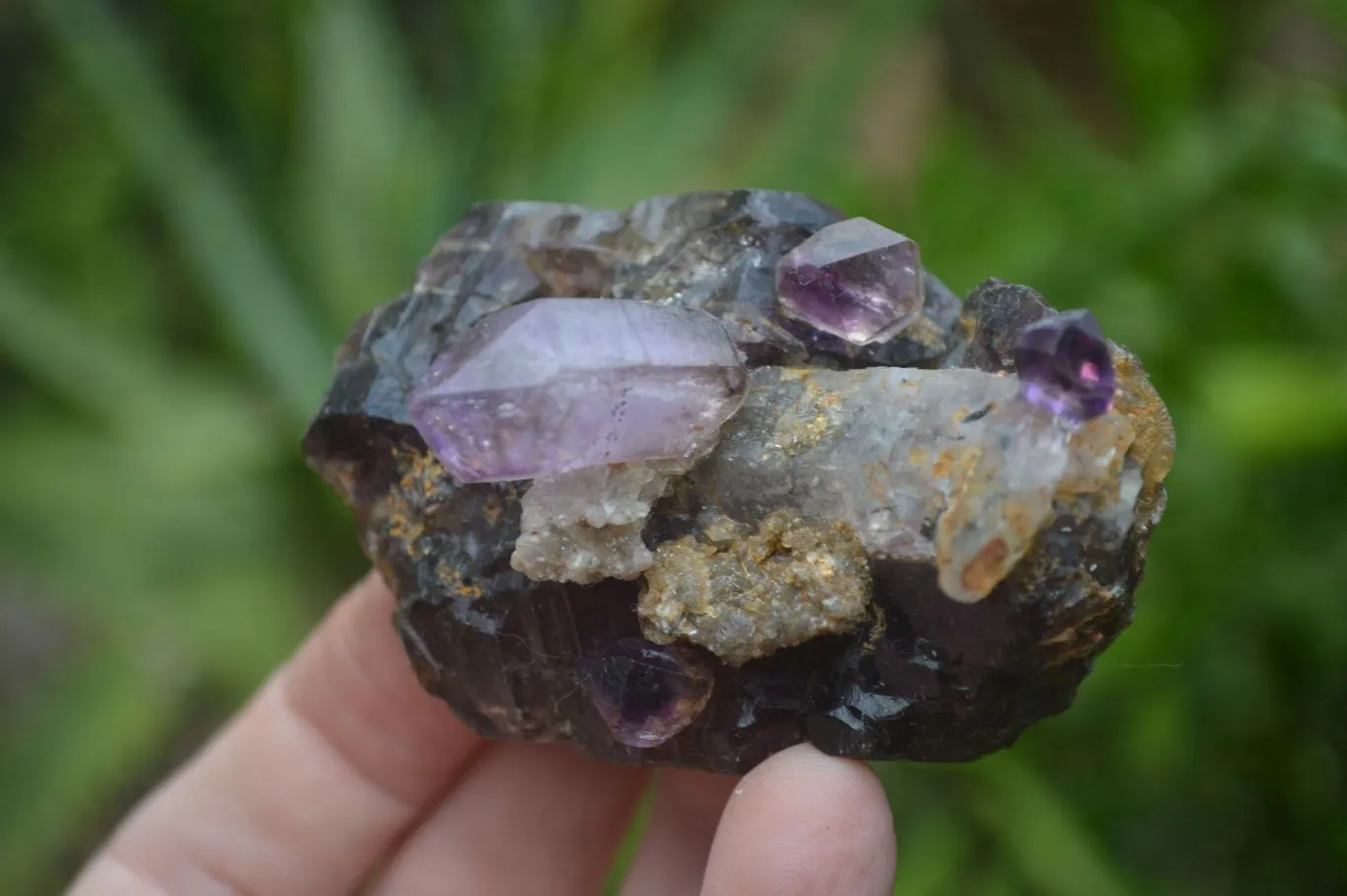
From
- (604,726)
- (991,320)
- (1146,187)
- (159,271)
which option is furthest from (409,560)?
(159,271)

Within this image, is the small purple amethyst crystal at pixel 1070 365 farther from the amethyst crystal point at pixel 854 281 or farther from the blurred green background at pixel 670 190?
the blurred green background at pixel 670 190

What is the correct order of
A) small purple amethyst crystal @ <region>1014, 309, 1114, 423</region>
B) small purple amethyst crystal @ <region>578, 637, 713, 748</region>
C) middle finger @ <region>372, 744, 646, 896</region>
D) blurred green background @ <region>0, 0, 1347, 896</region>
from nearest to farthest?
small purple amethyst crystal @ <region>1014, 309, 1114, 423</region> → small purple amethyst crystal @ <region>578, 637, 713, 748</region> → middle finger @ <region>372, 744, 646, 896</region> → blurred green background @ <region>0, 0, 1347, 896</region>

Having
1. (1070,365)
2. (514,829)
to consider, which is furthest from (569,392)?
(514,829)

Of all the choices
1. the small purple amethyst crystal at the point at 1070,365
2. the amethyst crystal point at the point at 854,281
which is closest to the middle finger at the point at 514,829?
the amethyst crystal point at the point at 854,281

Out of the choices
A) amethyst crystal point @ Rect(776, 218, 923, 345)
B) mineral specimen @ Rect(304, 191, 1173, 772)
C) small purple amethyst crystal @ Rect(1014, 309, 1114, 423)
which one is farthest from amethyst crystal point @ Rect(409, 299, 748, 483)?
small purple amethyst crystal @ Rect(1014, 309, 1114, 423)

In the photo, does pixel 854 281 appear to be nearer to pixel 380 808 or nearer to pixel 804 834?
pixel 804 834

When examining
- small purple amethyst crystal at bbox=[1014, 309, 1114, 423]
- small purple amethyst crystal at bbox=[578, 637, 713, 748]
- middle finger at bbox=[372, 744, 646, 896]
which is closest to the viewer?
small purple amethyst crystal at bbox=[1014, 309, 1114, 423]

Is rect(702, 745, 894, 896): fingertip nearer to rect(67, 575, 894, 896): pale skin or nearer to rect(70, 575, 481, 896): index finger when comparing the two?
rect(67, 575, 894, 896): pale skin
